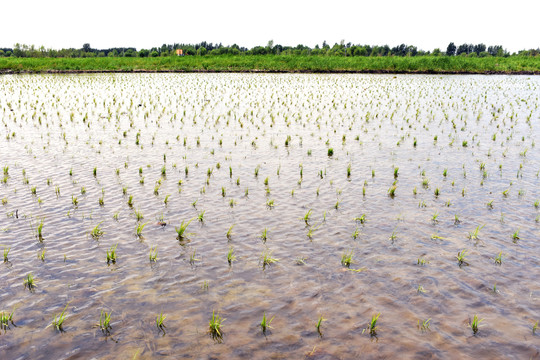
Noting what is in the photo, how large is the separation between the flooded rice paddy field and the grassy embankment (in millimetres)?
43994

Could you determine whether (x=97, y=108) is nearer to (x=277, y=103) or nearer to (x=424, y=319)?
(x=277, y=103)

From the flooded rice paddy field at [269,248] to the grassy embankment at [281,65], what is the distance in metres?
44.0

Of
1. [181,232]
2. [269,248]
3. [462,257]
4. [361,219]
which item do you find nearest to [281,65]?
[361,219]

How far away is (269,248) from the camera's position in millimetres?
5520

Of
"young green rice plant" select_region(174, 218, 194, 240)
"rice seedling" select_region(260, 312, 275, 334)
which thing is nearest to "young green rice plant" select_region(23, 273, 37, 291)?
"young green rice plant" select_region(174, 218, 194, 240)

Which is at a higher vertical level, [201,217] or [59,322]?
[201,217]

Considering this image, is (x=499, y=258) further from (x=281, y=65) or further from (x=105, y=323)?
(x=281, y=65)

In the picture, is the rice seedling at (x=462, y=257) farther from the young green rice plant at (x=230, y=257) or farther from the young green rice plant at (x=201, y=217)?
the young green rice plant at (x=201, y=217)

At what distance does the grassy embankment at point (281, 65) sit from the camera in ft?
168

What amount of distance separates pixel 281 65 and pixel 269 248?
54.1 meters

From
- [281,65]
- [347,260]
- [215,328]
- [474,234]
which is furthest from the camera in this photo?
[281,65]

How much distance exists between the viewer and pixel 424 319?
400 centimetres

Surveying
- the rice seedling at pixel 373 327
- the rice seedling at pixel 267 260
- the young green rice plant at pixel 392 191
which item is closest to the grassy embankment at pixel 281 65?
the young green rice plant at pixel 392 191

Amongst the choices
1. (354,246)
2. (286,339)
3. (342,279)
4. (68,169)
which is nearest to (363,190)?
(354,246)
